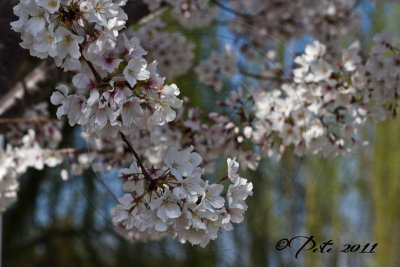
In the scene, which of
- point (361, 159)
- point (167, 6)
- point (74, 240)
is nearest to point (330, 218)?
point (361, 159)

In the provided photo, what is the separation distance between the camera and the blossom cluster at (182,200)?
718 mm

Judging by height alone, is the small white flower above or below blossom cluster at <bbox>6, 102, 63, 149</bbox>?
above

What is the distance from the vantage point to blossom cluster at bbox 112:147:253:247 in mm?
718

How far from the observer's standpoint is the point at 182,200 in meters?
0.73

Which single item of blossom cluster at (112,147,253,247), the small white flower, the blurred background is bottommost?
the blurred background

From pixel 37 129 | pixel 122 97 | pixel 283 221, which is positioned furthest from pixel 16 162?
pixel 283 221

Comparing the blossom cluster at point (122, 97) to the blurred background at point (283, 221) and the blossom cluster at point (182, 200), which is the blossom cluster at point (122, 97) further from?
the blurred background at point (283, 221)

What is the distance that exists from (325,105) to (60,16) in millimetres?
719

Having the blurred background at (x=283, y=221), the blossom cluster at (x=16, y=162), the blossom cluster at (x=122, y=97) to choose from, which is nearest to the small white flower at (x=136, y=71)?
the blossom cluster at (x=122, y=97)

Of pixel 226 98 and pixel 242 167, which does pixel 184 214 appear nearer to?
pixel 242 167

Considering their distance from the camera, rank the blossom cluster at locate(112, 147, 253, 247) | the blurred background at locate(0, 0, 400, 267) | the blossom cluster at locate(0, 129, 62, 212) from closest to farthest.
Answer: the blossom cluster at locate(112, 147, 253, 247) → the blossom cluster at locate(0, 129, 62, 212) → the blurred background at locate(0, 0, 400, 267)

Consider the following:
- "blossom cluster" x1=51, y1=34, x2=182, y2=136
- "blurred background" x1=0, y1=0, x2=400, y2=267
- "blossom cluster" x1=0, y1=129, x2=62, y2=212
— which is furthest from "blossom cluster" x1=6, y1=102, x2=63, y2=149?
"blurred background" x1=0, y1=0, x2=400, y2=267

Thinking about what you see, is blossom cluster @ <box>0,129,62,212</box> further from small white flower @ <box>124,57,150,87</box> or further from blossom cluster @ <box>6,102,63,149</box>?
small white flower @ <box>124,57,150,87</box>

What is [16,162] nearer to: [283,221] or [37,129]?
[37,129]
